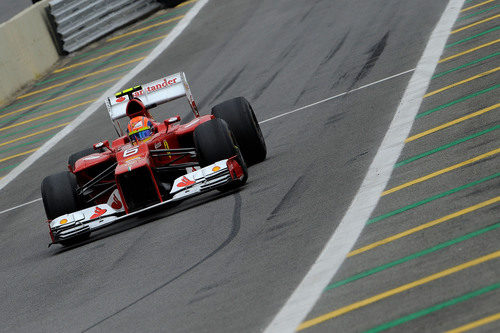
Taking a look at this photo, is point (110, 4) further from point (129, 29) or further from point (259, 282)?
point (259, 282)

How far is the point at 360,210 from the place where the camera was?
31.7ft

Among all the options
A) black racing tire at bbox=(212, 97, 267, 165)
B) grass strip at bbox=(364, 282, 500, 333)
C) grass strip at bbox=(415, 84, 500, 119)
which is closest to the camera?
grass strip at bbox=(364, 282, 500, 333)

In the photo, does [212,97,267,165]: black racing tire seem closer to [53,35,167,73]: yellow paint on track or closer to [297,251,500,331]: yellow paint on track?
[297,251,500,331]: yellow paint on track

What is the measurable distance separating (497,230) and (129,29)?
69.5 ft

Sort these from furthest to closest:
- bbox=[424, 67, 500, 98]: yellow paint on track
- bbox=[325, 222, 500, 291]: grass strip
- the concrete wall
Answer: the concrete wall → bbox=[424, 67, 500, 98]: yellow paint on track → bbox=[325, 222, 500, 291]: grass strip

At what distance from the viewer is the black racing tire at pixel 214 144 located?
39.5 ft

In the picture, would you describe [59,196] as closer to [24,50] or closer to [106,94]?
[106,94]

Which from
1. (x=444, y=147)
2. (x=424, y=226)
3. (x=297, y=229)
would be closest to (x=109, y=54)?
(x=444, y=147)

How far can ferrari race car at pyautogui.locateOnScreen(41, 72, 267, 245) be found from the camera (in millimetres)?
11750

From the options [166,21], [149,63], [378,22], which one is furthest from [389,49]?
[166,21]

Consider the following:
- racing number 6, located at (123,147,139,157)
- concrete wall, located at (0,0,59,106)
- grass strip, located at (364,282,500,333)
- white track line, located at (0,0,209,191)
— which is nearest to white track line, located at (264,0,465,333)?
grass strip, located at (364,282,500,333)

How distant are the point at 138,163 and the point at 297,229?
282cm

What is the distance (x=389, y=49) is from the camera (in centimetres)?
1859

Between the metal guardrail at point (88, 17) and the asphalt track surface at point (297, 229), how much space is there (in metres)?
7.11
